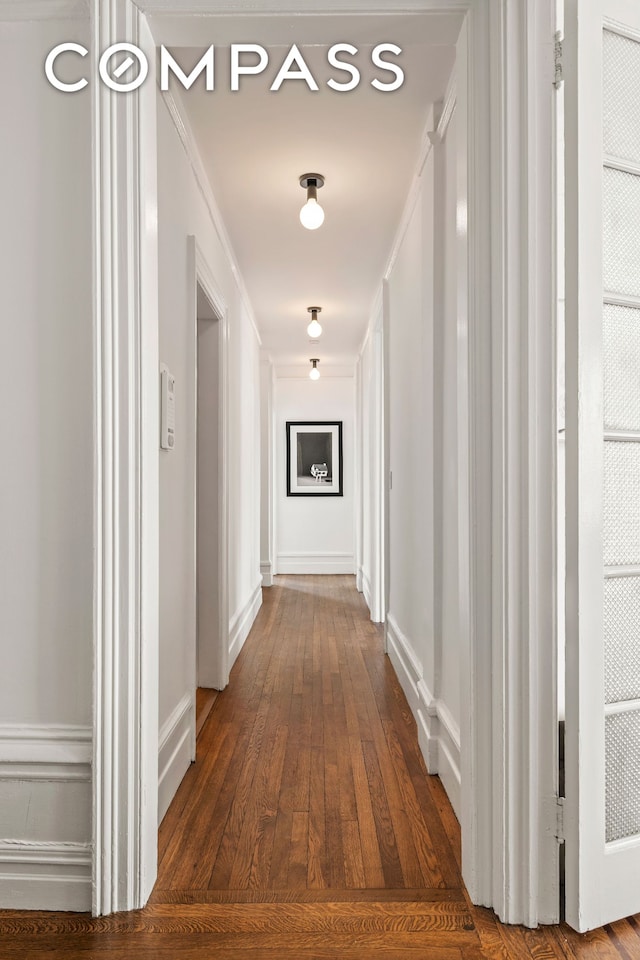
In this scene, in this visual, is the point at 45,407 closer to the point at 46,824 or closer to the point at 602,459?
the point at 46,824

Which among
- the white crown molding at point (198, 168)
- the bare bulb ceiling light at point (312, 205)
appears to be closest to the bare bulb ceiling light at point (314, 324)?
the white crown molding at point (198, 168)

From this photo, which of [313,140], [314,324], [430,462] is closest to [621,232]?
[430,462]

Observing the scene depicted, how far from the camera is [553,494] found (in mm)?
1568

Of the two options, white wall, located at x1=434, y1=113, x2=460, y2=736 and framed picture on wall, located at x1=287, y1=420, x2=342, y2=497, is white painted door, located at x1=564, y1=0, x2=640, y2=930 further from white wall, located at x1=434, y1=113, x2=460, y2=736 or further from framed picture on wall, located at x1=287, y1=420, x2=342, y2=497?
framed picture on wall, located at x1=287, y1=420, x2=342, y2=497

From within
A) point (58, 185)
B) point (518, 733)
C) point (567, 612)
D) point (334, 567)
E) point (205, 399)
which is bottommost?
point (334, 567)

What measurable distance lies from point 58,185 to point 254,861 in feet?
6.27

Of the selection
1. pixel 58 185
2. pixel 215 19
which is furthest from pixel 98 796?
pixel 215 19

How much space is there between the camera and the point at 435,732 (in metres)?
2.47

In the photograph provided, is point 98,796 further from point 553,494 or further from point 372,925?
point 553,494

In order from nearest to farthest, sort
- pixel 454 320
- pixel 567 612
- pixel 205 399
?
pixel 567 612 → pixel 454 320 → pixel 205 399

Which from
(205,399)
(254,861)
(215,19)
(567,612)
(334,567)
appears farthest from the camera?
(334,567)

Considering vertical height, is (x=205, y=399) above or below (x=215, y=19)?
below

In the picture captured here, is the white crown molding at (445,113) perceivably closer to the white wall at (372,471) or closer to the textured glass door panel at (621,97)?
the textured glass door panel at (621,97)

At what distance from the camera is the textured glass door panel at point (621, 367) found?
5.20 feet
